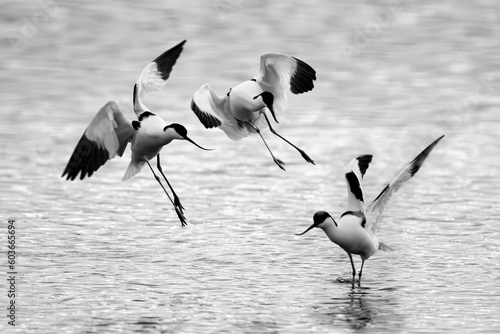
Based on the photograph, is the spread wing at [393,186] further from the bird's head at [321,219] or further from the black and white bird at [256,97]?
the black and white bird at [256,97]

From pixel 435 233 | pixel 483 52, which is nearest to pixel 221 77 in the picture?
pixel 483 52

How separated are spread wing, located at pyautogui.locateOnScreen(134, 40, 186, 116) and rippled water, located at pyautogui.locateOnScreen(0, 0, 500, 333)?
1.35 m

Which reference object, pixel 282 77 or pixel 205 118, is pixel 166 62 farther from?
pixel 282 77

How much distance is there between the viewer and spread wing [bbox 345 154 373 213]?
10438 millimetres

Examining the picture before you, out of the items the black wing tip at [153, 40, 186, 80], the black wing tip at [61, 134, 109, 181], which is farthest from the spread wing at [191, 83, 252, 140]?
the black wing tip at [61, 134, 109, 181]

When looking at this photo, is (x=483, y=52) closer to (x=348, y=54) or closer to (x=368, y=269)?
(x=348, y=54)

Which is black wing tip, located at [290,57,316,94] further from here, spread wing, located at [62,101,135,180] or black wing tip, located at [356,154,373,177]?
spread wing, located at [62,101,135,180]

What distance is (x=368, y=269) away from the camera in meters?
11.1

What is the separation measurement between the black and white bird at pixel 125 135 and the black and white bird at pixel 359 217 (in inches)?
50.7

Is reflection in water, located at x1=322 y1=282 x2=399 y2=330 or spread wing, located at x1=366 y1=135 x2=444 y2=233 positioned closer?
reflection in water, located at x1=322 y1=282 x2=399 y2=330

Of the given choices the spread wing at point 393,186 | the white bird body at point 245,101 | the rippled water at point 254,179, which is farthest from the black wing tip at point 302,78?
the rippled water at point 254,179

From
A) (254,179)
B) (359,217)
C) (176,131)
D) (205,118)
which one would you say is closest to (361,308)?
(359,217)

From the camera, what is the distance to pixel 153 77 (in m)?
11.1

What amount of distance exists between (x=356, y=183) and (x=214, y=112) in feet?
4.63
